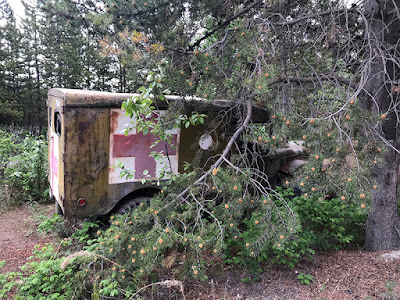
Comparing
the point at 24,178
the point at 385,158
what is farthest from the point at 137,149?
the point at 24,178

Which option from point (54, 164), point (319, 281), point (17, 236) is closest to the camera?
point (319, 281)

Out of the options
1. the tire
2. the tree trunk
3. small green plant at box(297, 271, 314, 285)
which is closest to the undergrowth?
the tire

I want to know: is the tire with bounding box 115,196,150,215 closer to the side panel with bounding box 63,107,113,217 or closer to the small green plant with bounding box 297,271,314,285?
the side panel with bounding box 63,107,113,217

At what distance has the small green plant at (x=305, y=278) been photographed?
9.98 ft

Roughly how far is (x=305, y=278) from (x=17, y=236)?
4.41 m

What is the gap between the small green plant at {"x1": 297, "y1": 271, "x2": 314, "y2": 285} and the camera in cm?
304

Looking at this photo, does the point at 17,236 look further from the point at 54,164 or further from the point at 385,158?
the point at 385,158

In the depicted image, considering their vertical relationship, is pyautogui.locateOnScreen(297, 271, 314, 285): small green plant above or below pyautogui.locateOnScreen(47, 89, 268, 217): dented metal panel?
below

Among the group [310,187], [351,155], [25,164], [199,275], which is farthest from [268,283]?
[25,164]

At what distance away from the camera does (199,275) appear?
255 centimetres

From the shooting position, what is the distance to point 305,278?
123 inches

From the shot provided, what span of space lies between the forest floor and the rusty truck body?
4.17 feet

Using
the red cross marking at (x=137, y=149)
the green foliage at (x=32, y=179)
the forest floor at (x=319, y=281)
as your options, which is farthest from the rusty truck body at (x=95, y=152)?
the green foliage at (x=32, y=179)

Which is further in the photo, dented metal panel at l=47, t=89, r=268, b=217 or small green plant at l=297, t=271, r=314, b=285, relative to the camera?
dented metal panel at l=47, t=89, r=268, b=217
